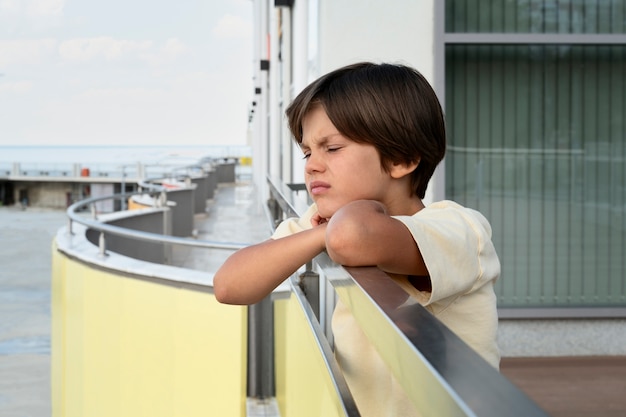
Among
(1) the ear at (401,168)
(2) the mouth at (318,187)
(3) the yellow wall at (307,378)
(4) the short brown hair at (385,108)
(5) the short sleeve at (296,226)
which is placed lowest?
(3) the yellow wall at (307,378)

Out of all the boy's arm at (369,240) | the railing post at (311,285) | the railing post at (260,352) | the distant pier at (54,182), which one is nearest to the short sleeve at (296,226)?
the railing post at (311,285)

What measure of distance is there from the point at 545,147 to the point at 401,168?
15.9 feet

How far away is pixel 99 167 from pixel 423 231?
171ft

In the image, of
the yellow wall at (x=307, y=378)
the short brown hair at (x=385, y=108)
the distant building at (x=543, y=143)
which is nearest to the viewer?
the short brown hair at (x=385, y=108)

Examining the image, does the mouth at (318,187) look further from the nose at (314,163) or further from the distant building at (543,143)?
the distant building at (543,143)

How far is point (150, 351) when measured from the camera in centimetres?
455

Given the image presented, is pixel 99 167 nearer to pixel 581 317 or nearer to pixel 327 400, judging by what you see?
pixel 581 317

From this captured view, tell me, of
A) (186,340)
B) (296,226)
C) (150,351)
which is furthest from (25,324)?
(296,226)

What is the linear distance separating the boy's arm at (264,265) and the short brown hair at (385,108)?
0.19 m

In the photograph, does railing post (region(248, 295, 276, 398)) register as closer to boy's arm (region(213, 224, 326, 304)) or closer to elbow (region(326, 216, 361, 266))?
boy's arm (region(213, 224, 326, 304))

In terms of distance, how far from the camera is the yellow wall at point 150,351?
4219 millimetres

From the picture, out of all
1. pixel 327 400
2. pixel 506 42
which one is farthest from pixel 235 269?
pixel 506 42

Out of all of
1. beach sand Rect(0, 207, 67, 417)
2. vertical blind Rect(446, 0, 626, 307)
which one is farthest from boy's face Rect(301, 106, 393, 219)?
beach sand Rect(0, 207, 67, 417)

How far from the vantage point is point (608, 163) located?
6258 millimetres
